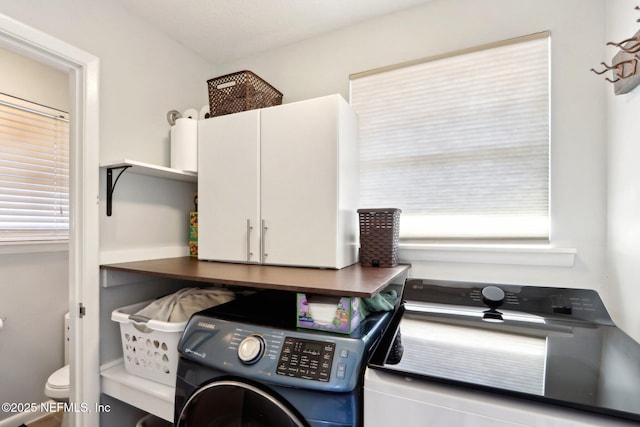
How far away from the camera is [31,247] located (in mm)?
2170

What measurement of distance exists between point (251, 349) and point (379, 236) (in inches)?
30.2

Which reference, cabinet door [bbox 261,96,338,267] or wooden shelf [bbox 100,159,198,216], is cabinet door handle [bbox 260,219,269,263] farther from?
wooden shelf [bbox 100,159,198,216]

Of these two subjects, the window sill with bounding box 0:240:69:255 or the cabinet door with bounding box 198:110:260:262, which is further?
the window sill with bounding box 0:240:69:255

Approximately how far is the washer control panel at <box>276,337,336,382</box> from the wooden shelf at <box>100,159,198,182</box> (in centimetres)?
110

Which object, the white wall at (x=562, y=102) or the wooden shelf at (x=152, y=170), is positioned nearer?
the white wall at (x=562, y=102)

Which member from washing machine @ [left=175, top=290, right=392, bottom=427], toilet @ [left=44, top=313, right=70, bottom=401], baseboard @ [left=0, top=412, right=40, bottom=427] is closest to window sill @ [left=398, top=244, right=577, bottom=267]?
washing machine @ [left=175, top=290, right=392, bottom=427]

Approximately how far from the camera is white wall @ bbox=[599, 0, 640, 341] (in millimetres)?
1067

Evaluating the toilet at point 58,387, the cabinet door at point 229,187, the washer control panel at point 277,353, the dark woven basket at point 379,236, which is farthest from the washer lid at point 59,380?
the dark woven basket at point 379,236

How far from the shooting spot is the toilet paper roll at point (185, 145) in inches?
69.0

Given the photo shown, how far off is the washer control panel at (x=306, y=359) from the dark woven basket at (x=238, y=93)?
1261 mm

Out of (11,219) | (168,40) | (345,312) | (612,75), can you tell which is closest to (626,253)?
(612,75)

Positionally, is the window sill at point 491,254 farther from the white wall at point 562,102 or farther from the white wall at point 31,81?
the white wall at point 31,81

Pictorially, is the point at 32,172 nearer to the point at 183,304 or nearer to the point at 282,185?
the point at 183,304

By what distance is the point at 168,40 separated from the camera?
190 cm
